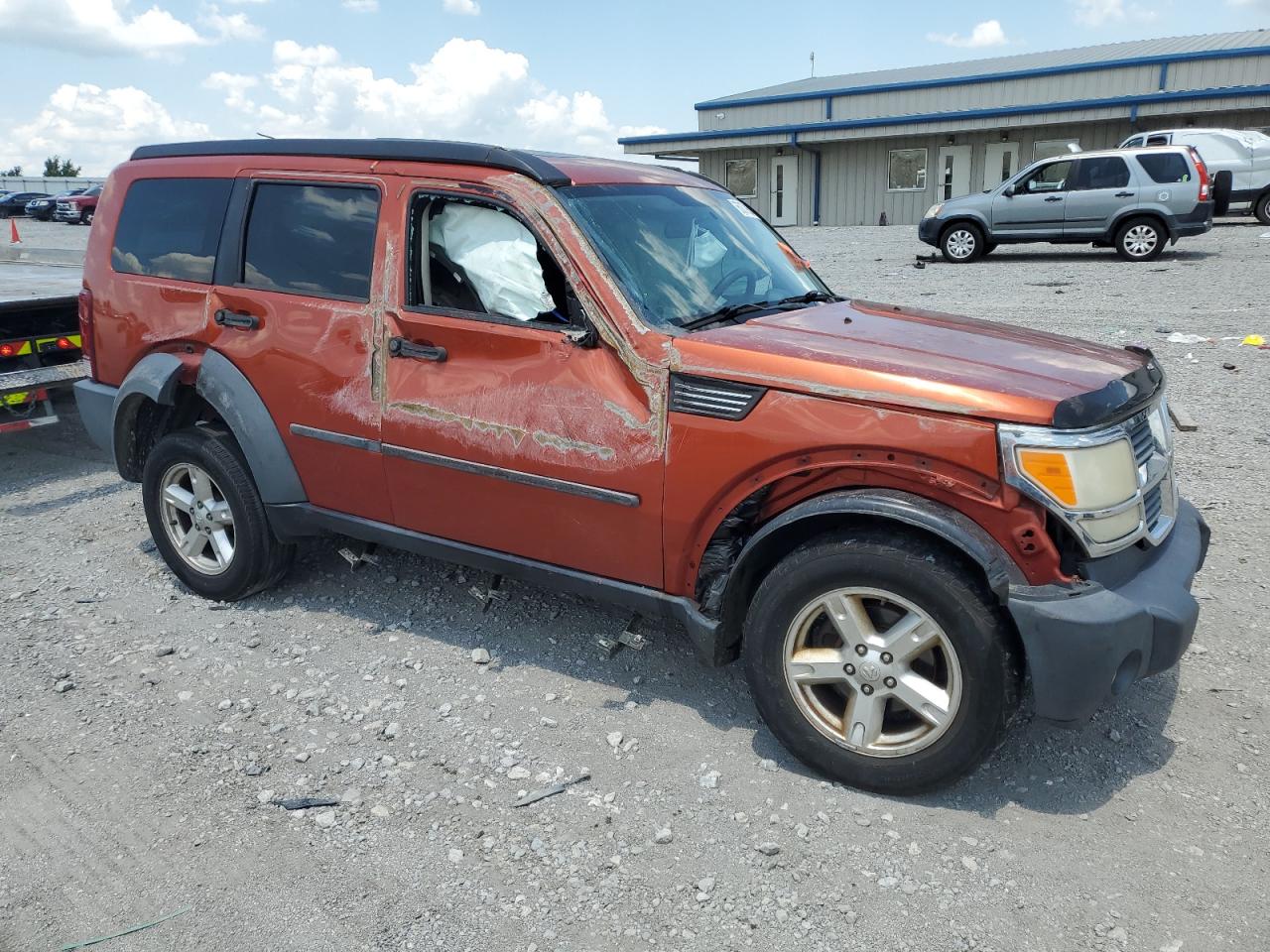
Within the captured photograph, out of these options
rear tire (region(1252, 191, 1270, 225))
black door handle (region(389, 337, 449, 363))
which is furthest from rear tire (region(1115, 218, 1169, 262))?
black door handle (region(389, 337, 449, 363))

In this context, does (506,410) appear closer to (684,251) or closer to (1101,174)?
(684,251)

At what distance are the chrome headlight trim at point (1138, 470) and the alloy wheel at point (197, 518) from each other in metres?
3.50

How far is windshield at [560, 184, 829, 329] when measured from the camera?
3525mm

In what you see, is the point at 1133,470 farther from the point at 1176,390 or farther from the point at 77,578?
the point at 1176,390

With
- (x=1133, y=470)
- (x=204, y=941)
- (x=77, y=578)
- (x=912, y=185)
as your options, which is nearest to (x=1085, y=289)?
(x=1133, y=470)

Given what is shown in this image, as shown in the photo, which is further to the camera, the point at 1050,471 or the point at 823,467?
the point at 823,467

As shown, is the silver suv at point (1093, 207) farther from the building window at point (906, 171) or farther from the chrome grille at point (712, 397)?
the chrome grille at point (712, 397)

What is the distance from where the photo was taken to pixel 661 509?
335 centimetres

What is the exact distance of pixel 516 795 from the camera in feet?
10.6

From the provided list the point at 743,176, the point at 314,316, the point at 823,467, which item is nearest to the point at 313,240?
the point at 314,316

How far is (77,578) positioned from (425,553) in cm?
227

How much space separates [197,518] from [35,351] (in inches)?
117

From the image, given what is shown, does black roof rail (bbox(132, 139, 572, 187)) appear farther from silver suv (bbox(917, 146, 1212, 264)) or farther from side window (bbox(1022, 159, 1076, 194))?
side window (bbox(1022, 159, 1076, 194))

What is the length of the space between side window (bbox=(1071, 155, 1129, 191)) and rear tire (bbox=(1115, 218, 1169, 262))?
27.3 inches
